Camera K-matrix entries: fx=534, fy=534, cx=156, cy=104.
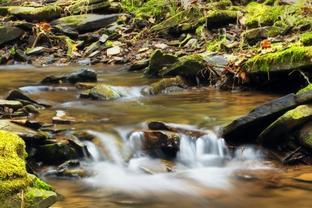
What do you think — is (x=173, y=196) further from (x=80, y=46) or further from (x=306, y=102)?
(x=80, y=46)

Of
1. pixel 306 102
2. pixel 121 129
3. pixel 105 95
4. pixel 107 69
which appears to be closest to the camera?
pixel 306 102

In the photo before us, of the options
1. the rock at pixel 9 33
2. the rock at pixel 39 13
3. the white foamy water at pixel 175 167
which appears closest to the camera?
the white foamy water at pixel 175 167

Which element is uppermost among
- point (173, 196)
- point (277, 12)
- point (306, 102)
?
point (277, 12)

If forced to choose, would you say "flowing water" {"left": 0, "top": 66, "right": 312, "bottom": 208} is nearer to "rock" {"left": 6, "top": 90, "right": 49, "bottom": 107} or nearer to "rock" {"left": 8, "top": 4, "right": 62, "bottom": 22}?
"rock" {"left": 6, "top": 90, "right": 49, "bottom": 107}

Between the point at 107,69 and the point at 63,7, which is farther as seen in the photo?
the point at 63,7

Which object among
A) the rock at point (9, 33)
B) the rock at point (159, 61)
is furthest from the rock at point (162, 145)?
the rock at point (9, 33)

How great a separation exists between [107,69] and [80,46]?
2803mm

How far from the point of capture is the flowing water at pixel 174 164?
4738 millimetres

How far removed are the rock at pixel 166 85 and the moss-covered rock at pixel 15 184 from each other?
221 inches

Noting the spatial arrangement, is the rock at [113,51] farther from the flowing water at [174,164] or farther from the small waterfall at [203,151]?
the small waterfall at [203,151]

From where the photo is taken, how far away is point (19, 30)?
50.1 ft

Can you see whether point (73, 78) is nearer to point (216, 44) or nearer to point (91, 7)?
point (216, 44)

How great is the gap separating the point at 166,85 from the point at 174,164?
12.2 ft

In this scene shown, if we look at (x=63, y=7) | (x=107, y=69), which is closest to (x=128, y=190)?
(x=107, y=69)
